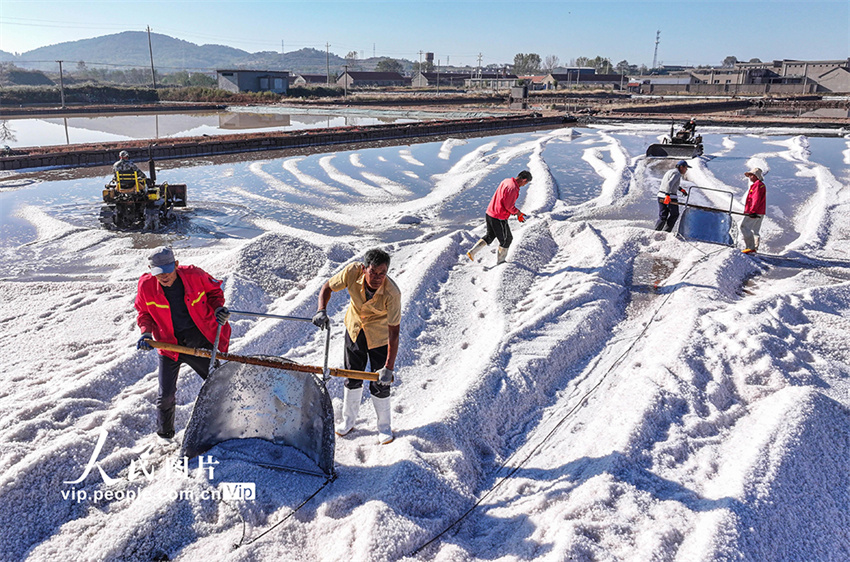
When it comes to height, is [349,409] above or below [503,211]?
below

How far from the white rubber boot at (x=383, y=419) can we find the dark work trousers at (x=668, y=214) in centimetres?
713

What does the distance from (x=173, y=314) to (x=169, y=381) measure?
502 millimetres

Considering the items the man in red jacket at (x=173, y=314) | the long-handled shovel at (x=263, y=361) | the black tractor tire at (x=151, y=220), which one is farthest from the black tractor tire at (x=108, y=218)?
the long-handled shovel at (x=263, y=361)

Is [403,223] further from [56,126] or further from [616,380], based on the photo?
[56,126]

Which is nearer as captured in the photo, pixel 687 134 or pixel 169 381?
pixel 169 381

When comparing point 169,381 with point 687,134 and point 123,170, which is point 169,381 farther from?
point 687,134

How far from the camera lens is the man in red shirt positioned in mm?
7480

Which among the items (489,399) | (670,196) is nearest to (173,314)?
(489,399)

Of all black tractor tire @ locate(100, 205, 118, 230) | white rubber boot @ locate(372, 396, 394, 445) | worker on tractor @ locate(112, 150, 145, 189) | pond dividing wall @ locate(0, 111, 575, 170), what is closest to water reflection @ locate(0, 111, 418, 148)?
Result: pond dividing wall @ locate(0, 111, 575, 170)

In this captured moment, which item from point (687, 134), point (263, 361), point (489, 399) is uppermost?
point (687, 134)

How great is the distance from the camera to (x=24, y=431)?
161 inches

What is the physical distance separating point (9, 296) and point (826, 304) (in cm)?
1003

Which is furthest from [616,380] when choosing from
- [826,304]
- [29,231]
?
[29,231]

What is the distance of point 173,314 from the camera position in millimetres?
3893
